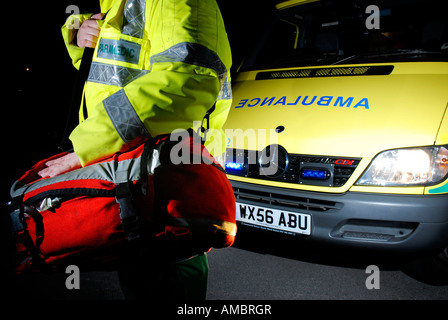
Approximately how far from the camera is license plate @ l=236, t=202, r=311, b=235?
2.14m

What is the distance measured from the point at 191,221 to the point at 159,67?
49 centimetres

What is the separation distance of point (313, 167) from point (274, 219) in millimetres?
426

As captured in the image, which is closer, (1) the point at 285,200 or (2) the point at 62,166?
(2) the point at 62,166

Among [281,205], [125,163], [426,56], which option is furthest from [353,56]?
[125,163]

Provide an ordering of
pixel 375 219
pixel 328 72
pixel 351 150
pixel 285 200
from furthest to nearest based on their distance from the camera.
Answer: pixel 328 72, pixel 285 200, pixel 351 150, pixel 375 219

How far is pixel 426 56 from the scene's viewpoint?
2451mm

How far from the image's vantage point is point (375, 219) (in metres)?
1.96

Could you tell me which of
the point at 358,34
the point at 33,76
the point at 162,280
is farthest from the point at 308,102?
the point at 33,76

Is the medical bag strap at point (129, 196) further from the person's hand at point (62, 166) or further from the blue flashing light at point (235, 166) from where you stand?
the blue flashing light at point (235, 166)

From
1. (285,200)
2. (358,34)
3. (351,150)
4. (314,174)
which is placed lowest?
(285,200)

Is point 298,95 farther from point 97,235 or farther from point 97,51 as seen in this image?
point 97,235

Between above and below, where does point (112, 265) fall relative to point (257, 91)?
below

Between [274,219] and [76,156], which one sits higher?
[76,156]

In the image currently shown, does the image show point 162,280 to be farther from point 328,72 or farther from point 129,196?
point 328,72
